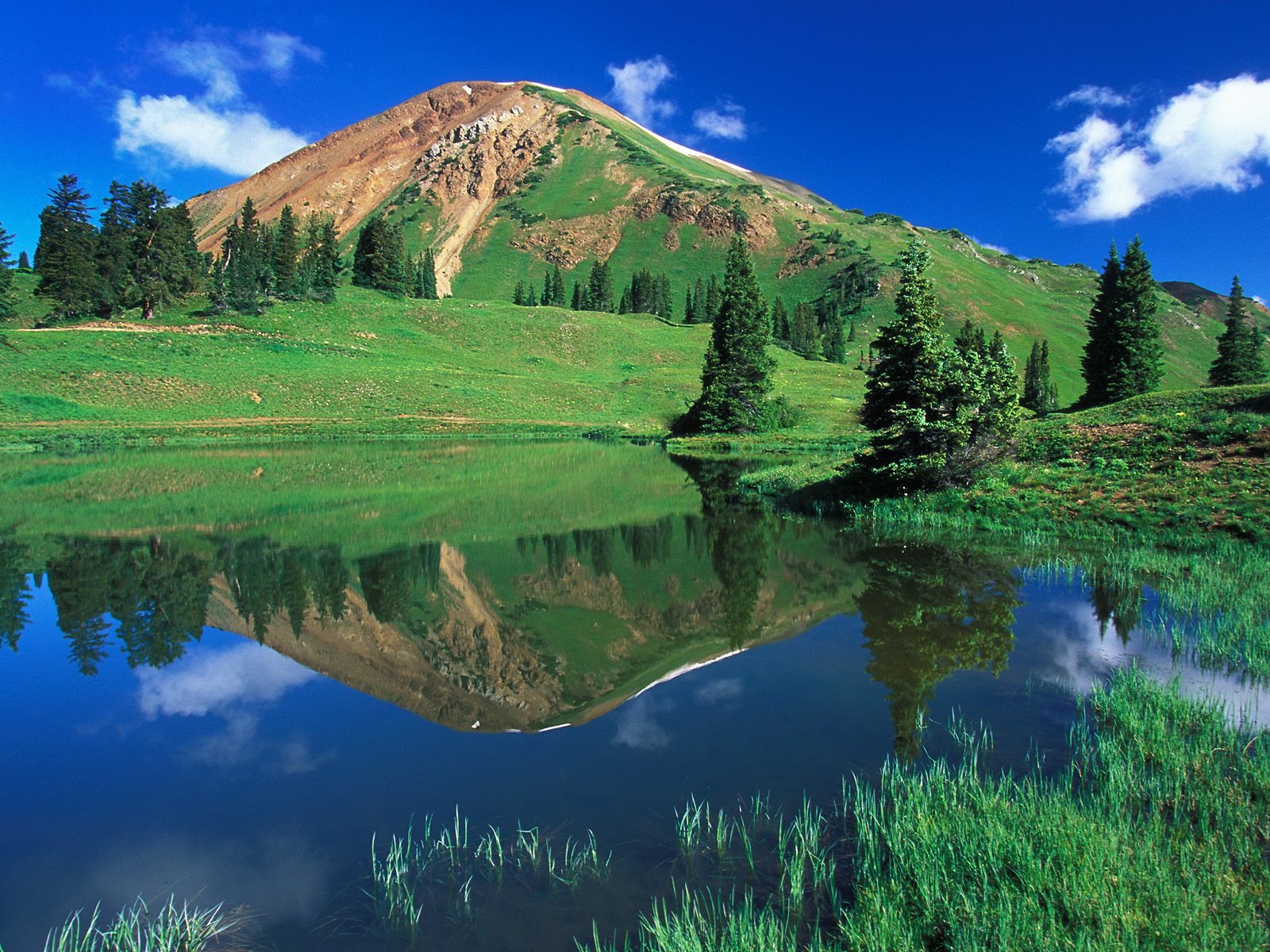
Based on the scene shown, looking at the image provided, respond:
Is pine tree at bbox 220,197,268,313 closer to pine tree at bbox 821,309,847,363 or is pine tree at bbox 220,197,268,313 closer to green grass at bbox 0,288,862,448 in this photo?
green grass at bbox 0,288,862,448

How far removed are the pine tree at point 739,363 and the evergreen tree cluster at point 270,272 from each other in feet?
202

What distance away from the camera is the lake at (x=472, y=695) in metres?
6.18

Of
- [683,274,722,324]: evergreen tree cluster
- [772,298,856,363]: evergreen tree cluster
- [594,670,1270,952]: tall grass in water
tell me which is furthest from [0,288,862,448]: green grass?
[594,670,1270,952]: tall grass in water

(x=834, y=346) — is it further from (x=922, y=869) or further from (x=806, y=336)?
(x=922, y=869)

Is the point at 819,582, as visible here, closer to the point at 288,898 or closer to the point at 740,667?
the point at 740,667

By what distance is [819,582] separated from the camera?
16266 mm

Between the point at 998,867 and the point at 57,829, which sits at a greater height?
the point at 998,867

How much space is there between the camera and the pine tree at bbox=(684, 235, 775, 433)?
5941cm

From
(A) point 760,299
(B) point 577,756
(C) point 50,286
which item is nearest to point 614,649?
(B) point 577,756

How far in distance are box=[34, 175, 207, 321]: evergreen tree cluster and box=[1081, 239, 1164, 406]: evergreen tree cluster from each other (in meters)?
101

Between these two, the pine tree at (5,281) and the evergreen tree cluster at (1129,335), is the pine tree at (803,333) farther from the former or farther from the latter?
the pine tree at (5,281)

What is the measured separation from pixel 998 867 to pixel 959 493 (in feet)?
63.8

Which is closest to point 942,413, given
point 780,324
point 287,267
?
point 287,267

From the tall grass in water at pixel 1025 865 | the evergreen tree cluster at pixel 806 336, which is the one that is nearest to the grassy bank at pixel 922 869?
the tall grass in water at pixel 1025 865
